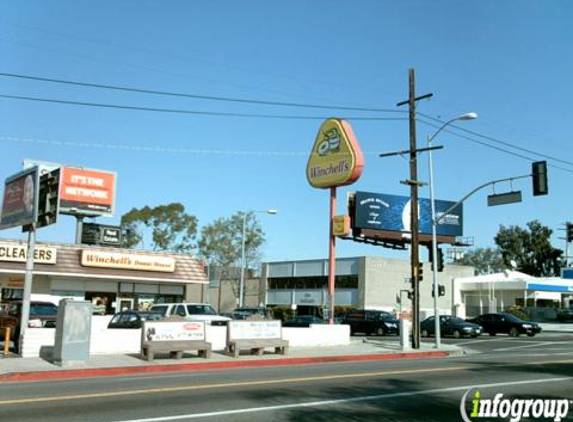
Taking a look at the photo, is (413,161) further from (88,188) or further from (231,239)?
(231,239)

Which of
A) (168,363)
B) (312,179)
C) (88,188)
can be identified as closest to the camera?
(168,363)

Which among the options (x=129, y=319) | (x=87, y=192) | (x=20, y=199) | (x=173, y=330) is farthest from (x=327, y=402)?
(x=87, y=192)

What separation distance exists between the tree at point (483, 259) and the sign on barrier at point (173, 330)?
120 m

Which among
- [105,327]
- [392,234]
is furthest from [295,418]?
[392,234]

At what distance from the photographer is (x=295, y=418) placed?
9648 millimetres

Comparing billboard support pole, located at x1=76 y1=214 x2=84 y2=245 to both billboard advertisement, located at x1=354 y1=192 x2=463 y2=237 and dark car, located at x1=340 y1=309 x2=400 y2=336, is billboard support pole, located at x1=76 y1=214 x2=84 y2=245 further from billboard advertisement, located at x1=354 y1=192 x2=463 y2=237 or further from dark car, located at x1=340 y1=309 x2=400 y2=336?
billboard advertisement, located at x1=354 y1=192 x2=463 y2=237

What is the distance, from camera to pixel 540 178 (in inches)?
924

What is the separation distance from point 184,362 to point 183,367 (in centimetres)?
68

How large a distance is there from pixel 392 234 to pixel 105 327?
42.5 metres

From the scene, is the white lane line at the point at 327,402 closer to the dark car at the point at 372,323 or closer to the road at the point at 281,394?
the road at the point at 281,394

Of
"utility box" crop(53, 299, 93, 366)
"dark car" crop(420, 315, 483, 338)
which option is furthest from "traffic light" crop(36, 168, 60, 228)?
"dark car" crop(420, 315, 483, 338)

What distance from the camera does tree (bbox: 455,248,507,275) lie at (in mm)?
135000
